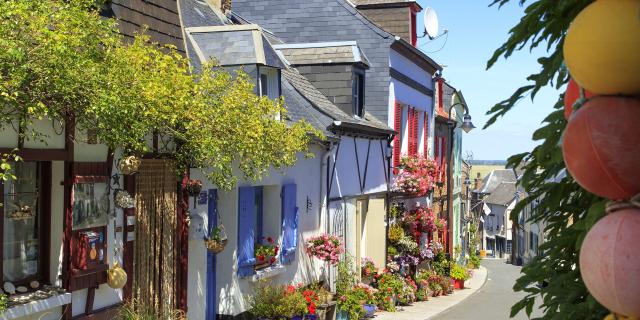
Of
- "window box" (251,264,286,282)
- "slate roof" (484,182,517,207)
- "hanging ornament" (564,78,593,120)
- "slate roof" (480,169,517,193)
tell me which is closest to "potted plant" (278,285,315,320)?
"window box" (251,264,286,282)

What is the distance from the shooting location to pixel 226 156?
10.0 meters

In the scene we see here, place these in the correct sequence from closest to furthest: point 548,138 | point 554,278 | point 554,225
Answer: point 548,138 → point 554,278 → point 554,225

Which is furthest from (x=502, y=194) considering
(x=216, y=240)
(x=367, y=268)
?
(x=216, y=240)

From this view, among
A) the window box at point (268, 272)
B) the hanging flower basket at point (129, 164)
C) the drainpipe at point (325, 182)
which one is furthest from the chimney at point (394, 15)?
the hanging flower basket at point (129, 164)

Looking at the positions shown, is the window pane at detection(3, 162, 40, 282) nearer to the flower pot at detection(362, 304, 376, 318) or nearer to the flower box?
the flower pot at detection(362, 304, 376, 318)

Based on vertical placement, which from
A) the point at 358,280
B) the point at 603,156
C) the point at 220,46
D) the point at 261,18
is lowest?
the point at 358,280

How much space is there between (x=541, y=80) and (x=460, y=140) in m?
36.2

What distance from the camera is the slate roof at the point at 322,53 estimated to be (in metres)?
19.6

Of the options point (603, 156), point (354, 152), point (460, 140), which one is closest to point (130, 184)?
point (603, 156)

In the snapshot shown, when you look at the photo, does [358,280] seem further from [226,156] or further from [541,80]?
[541,80]

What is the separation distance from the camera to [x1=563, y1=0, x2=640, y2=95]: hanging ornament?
2.35m

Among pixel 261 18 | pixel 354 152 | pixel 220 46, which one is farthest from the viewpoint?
pixel 261 18

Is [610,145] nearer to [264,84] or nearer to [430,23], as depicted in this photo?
[264,84]

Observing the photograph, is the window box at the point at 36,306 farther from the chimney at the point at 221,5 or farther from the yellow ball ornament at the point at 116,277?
the chimney at the point at 221,5
